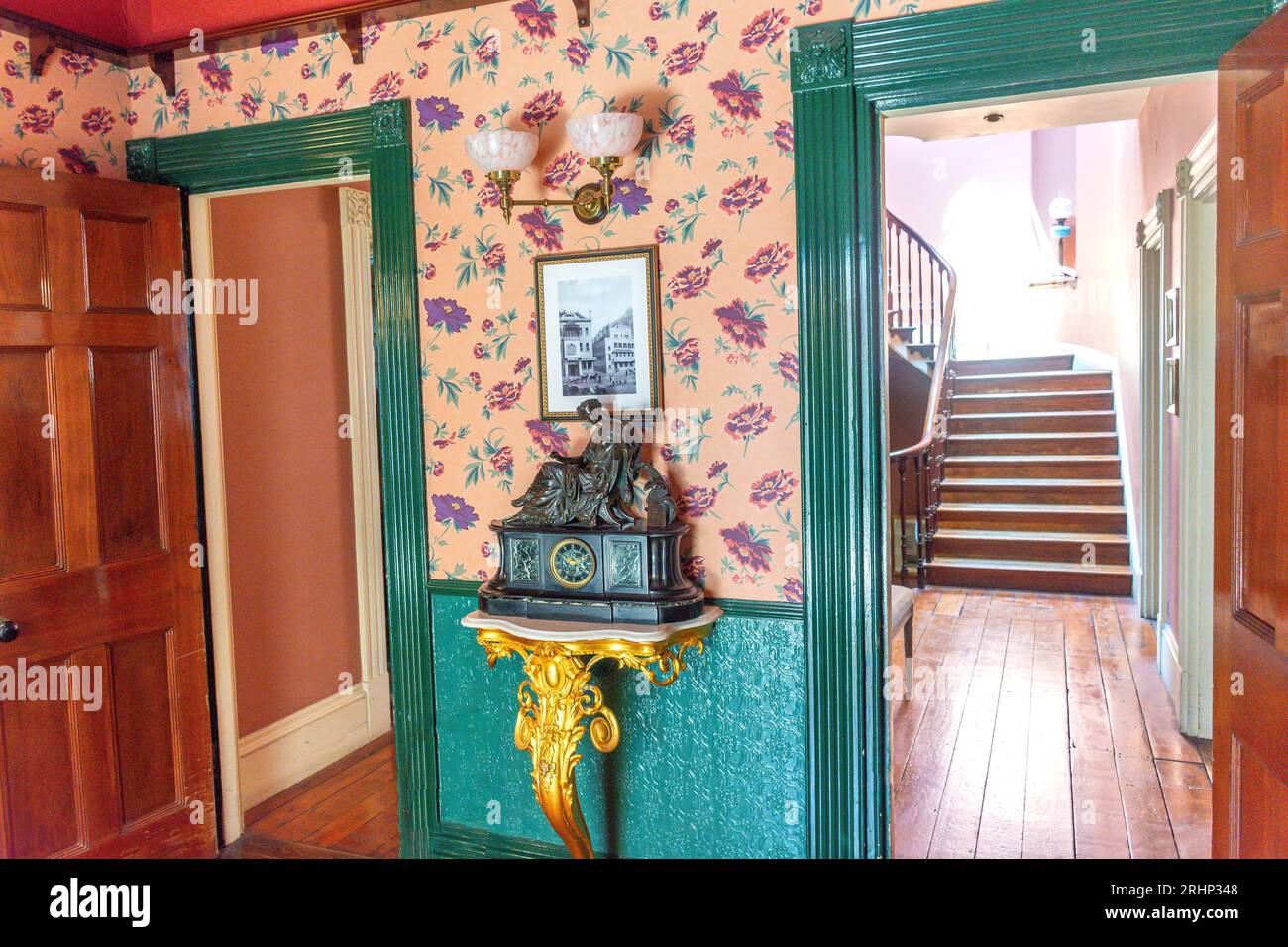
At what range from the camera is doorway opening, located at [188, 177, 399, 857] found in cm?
347

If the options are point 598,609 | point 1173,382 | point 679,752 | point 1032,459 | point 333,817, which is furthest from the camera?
point 1032,459

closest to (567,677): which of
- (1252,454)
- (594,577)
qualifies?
(594,577)

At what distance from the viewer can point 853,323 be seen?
2514 mm

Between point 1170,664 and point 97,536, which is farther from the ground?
point 97,536

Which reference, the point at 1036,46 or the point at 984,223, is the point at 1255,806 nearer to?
the point at 1036,46

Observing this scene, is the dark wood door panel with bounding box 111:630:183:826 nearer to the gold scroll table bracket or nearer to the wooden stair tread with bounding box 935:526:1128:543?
the gold scroll table bracket

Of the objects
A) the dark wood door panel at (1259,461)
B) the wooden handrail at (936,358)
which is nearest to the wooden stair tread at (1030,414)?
the wooden handrail at (936,358)

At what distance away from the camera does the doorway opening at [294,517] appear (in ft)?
11.4

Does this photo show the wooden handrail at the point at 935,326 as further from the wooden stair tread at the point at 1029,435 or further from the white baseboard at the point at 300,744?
the white baseboard at the point at 300,744

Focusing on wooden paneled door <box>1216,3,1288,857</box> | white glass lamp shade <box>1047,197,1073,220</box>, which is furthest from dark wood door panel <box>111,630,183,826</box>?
white glass lamp shade <box>1047,197,1073,220</box>

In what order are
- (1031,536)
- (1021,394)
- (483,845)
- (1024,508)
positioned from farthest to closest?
1. (1021,394)
2. (1024,508)
3. (1031,536)
4. (483,845)

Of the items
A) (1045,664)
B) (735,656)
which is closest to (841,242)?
(735,656)

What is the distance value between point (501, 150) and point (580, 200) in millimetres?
266

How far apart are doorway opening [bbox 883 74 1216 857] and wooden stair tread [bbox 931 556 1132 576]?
19mm
